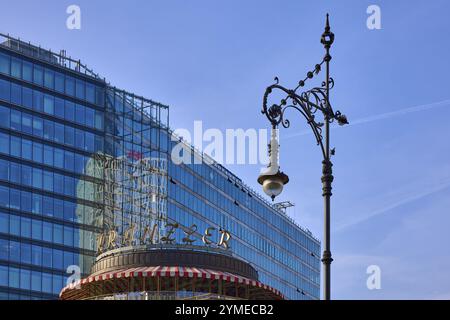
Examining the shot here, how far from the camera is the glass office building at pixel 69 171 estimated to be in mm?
117188

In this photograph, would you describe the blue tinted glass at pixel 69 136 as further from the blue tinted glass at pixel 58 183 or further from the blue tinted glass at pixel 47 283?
the blue tinted glass at pixel 47 283

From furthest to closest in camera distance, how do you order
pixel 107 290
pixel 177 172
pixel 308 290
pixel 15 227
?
pixel 308 290 → pixel 177 172 → pixel 15 227 → pixel 107 290

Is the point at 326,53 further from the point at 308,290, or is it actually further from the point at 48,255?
the point at 308,290

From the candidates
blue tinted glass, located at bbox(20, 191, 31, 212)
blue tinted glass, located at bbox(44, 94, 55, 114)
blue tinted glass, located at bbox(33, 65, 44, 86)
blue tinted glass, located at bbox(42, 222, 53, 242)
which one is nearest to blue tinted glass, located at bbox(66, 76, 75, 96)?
blue tinted glass, located at bbox(44, 94, 55, 114)

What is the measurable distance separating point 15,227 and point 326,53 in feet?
303

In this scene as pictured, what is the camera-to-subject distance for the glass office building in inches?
4614

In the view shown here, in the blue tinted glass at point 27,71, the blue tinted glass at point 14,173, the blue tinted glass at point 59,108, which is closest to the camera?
the blue tinted glass at point 14,173

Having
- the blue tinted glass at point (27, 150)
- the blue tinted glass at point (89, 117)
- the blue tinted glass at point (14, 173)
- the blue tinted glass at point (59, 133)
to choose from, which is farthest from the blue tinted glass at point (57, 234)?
the blue tinted glass at point (89, 117)

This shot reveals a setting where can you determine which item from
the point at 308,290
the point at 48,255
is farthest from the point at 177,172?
the point at 308,290

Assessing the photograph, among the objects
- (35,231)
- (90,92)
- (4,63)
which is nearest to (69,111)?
(90,92)

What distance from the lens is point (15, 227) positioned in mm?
116312

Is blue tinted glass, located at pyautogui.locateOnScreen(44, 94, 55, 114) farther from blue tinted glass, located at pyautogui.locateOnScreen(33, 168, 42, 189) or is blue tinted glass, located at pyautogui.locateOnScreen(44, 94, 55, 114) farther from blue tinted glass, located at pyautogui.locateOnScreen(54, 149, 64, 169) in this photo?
blue tinted glass, located at pyautogui.locateOnScreen(33, 168, 42, 189)

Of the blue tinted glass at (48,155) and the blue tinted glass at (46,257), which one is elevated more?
the blue tinted glass at (48,155)

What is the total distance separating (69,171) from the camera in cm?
12331
